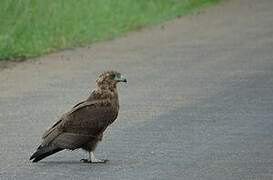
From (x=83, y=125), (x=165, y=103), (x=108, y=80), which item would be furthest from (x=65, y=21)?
(x=83, y=125)

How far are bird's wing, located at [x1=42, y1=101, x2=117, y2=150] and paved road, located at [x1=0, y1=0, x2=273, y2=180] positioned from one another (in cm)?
24

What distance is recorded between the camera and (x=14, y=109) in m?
13.6

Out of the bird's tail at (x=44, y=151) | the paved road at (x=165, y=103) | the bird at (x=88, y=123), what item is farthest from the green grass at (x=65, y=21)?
the bird's tail at (x=44, y=151)

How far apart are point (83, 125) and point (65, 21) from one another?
11940 millimetres

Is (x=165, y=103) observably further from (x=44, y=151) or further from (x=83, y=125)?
(x=44, y=151)

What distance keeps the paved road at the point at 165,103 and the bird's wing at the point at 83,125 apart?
9.5 inches

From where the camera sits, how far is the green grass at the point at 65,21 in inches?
774

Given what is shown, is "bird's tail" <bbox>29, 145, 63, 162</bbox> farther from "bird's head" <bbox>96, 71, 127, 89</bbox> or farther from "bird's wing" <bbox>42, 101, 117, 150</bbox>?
"bird's head" <bbox>96, 71, 127, 89</bbox>

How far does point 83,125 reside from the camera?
33.1 feet

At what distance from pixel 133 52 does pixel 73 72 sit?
2.41 m

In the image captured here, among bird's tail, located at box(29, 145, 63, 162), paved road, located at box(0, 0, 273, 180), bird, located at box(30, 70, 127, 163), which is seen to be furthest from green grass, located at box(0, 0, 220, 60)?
bird's tail, located at box(29, 145, 63, 162)

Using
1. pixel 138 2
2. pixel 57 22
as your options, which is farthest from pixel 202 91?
pixel 138 2

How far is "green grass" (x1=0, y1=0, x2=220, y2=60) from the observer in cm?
1967

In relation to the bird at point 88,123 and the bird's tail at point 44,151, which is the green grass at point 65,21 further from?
the bird's tail at point 44,151
